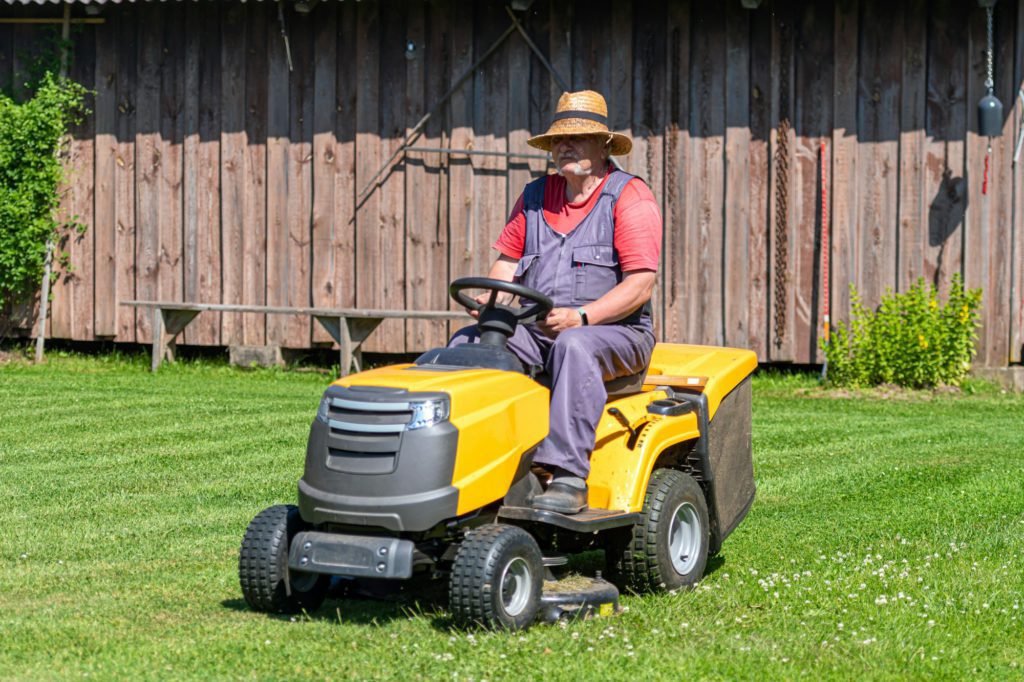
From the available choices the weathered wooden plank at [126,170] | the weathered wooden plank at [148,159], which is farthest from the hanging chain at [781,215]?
the weathered wooden plank at [126,170]

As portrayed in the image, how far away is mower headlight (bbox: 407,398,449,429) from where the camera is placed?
5098mm

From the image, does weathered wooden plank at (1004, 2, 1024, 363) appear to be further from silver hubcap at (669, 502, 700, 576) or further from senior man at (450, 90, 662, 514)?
silver hubcap at (669, 502, 700, 576)

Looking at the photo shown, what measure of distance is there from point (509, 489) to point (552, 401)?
1.23 ft

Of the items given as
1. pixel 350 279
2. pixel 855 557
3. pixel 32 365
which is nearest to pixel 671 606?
pixel 855 557

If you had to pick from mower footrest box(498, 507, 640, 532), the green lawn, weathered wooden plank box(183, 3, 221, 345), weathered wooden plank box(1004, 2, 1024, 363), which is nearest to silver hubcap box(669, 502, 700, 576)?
the green lawn

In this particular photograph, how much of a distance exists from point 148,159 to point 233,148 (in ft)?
3.02

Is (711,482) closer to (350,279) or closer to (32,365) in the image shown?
(350,279)

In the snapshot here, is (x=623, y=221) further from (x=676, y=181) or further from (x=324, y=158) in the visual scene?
(x=324, y=158)

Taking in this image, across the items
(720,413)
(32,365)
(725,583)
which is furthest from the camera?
(32,365)

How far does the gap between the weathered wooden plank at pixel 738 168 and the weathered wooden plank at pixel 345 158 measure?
3.36 meters

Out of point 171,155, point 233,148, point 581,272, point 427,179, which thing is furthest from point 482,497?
point 171,155

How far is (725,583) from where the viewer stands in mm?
6012

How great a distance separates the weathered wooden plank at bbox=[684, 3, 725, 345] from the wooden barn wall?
2 centimetres

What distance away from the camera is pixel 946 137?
12094 mm
